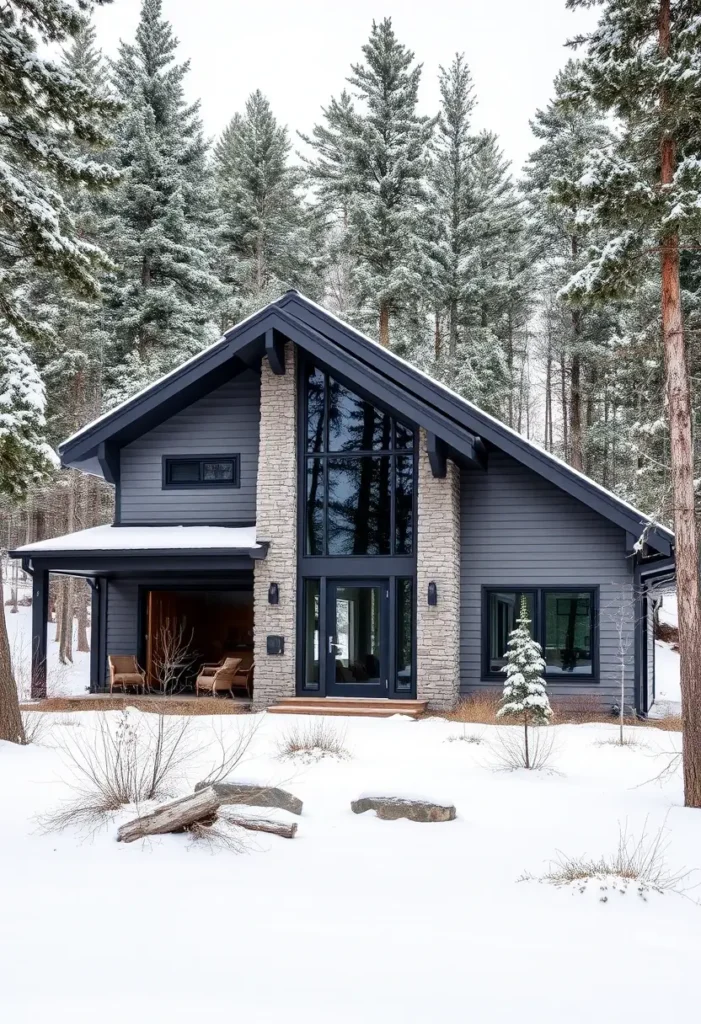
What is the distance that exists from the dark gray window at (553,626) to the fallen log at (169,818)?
9.93m

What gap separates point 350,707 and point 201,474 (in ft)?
17.0

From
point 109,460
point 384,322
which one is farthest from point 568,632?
point 384,322

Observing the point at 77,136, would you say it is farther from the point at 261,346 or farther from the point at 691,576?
the point at 691,576

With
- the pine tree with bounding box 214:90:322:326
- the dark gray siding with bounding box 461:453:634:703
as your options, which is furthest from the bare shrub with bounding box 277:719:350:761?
the pine tree with bounding box 214:90:322:326

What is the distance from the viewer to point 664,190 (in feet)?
28.9

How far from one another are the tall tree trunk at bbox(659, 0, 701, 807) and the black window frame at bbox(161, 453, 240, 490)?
32.8 feet

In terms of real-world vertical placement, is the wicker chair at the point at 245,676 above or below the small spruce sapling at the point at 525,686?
below

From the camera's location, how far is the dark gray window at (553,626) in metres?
16.1

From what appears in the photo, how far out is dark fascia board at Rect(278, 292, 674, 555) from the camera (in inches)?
595

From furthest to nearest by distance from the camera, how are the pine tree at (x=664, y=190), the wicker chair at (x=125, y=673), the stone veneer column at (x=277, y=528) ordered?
1. the wicker chair at (x=125, y=673)
2. the stone veneer column at (x=277, y=528)
3. the pine tree at (x=664, y=190)

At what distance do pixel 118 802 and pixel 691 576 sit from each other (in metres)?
5.08

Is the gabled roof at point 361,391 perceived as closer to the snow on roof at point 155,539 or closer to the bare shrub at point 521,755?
the snow on roof at point 155,539

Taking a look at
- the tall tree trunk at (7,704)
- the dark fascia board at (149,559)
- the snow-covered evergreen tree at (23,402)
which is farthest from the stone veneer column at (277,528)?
the tall tree trunk at (7,704)

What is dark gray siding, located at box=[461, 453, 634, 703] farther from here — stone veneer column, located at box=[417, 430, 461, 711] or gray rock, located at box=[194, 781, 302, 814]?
gray rock, located at box=[194, 781, 302, 814]
